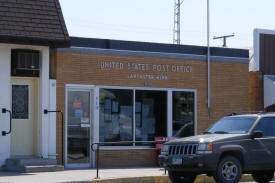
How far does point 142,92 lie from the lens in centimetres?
2081

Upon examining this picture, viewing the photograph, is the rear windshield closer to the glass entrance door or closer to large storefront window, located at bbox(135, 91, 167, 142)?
large storefront window, located at bbox(135, 91, 167, 142)

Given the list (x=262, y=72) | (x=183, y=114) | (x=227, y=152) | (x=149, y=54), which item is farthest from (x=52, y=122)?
→ (x=262, y=72)

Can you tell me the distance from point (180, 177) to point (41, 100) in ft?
18.6

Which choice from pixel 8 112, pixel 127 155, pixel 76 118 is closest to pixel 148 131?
pixel 127 155

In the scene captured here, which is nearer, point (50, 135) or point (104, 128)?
point (50, 135)

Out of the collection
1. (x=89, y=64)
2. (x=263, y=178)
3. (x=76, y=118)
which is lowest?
(x=263, y=178)

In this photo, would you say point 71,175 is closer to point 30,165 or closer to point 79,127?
point 30,165

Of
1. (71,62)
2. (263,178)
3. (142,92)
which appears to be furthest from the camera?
(142,92)

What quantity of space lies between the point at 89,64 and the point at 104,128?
7.27 feet

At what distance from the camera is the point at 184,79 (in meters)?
21.5

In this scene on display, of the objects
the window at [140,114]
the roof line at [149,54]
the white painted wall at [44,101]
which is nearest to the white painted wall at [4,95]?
the white painted wall at [44,101]

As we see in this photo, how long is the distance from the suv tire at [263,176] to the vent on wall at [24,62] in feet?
24.3

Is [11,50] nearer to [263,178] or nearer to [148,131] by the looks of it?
[148,131]

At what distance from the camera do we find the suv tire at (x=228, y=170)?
14.0 metres
